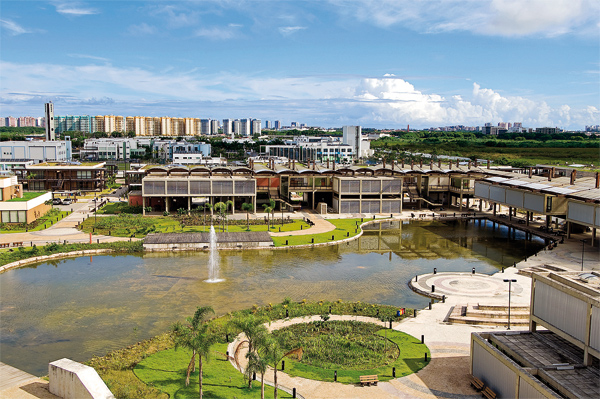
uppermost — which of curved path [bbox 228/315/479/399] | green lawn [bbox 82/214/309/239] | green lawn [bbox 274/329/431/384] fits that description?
green lawn [bbox 82/214/309/239]

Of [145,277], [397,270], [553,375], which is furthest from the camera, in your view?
[397,270]

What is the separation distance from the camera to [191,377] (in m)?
24.9

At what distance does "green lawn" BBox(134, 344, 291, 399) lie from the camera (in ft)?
76.5

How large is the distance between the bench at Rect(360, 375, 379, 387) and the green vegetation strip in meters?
0.50

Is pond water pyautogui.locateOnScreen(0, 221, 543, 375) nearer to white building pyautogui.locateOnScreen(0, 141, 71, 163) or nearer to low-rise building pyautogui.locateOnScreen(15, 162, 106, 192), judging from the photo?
low-rise building pyautogui.locateOnScreen(15, 162, 106, 192)

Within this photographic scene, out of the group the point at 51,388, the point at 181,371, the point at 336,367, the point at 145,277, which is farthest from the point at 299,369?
the point at 145,277

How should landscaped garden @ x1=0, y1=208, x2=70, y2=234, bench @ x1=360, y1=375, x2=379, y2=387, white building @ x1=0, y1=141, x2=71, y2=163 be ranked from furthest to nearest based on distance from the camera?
white building @ x1=0, y1=141, x2=71, y2=163, landscaped garden @ x1=0, y1=208, x2=70, y2=234, bench @ x1=360, y1=375, x2=379, y2=387

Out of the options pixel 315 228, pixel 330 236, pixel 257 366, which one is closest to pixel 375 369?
pixel 257 366

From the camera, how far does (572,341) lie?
2319cm

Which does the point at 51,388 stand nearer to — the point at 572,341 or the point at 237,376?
the point at 237,376

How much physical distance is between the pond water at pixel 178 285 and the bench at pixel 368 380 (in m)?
13.1

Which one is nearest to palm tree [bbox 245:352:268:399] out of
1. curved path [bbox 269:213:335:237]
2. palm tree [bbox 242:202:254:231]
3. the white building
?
curved path [bbox 269:213:335:237]

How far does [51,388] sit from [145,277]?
21.4 metres

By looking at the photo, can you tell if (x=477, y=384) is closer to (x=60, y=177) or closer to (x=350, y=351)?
(x=350, y=351)
